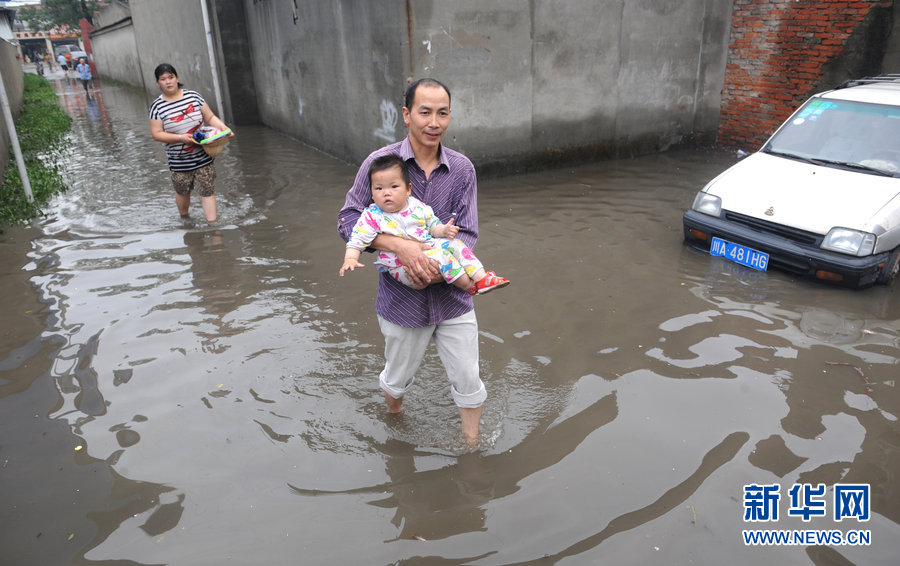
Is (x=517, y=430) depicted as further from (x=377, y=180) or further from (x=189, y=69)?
(x=189, y=69)

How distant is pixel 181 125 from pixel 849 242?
656 cm

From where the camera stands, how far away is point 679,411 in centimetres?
380

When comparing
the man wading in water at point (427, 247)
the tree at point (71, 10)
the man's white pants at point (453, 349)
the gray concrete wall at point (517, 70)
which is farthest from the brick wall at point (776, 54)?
the tree at point (71, 10)

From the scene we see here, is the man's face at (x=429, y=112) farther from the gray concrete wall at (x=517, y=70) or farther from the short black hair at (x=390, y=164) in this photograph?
the gray concrete wall at (x=517, y=70)

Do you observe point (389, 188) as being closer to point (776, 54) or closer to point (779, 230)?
point (779, 230)

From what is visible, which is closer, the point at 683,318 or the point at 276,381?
the point at 276,381

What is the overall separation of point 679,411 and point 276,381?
2641mm

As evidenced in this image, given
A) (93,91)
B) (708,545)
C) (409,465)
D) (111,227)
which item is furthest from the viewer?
(93,91)

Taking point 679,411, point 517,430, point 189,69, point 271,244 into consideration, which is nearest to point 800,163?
point 679,411

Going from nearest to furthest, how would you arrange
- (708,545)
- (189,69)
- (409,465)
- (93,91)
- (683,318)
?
(708,545) → (409,465) → (683,318) → (189,69) → (93,91)

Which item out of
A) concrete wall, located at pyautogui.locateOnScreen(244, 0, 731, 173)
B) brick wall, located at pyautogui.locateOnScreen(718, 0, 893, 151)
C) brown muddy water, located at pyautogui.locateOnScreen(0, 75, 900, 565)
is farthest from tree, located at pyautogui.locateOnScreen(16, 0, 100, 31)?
brown muddy water, located at pyautogui.locateOnScreen(0, 75, 900, 565)

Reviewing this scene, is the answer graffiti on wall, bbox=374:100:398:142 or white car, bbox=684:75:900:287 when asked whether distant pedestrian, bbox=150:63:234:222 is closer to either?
graffiti on wall, bbox=374:100:398:142

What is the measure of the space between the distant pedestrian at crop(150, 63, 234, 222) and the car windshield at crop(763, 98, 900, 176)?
609 cm

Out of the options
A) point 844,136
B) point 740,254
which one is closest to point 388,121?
point 740,254
